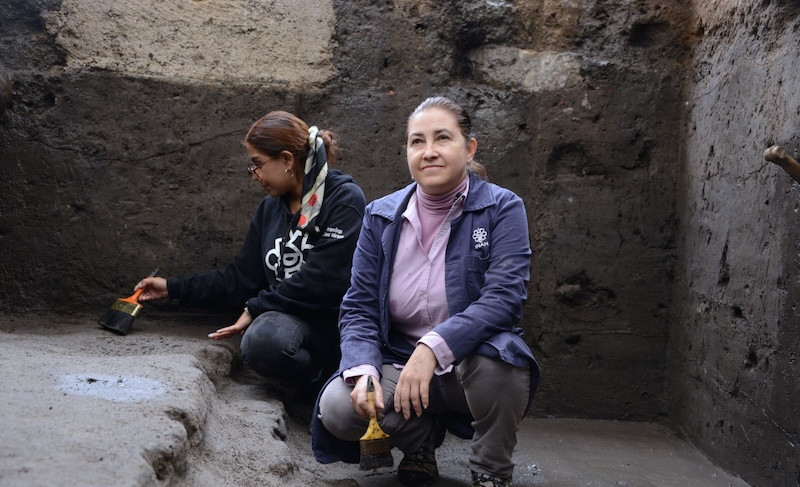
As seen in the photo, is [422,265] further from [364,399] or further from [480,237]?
[364,399]

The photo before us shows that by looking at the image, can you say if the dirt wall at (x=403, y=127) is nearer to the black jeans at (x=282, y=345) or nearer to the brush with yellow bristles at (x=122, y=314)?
the brush with yellow bristles at (x=122, y=314)

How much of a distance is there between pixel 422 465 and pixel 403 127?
162cm

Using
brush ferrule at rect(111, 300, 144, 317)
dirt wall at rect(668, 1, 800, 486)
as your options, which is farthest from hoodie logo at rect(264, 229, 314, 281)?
dirt wall at rect(668, 1, 800, 486)

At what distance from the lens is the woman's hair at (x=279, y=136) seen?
10.1 feet

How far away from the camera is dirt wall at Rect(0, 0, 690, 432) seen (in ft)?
11.6

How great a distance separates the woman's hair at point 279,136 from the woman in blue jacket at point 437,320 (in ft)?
1.92

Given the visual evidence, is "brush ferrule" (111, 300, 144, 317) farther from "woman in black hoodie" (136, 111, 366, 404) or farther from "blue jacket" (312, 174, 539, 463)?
"blue jacket" (312, 174, 539, 463)

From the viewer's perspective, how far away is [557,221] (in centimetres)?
368

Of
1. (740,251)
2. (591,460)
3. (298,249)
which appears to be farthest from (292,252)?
(740,251)

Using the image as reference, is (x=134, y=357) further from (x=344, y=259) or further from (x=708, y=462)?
(x=708, y=462)

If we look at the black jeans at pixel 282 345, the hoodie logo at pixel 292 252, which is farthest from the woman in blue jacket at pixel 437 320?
the hoodie logo at pixel 292 252

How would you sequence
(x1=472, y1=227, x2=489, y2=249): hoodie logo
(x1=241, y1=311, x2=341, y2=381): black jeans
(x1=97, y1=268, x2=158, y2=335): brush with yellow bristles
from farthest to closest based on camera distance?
(x1=97, y1=268, x2=158, y2=335): brush with yellow bristles, (x1=241, y1=311, x2=341, y2=381): black jeans, (x1=472, y1=227, x2=489, y2=249): hoodie logo

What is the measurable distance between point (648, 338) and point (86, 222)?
2.45 meters

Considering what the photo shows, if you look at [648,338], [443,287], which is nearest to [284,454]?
[443,287]
